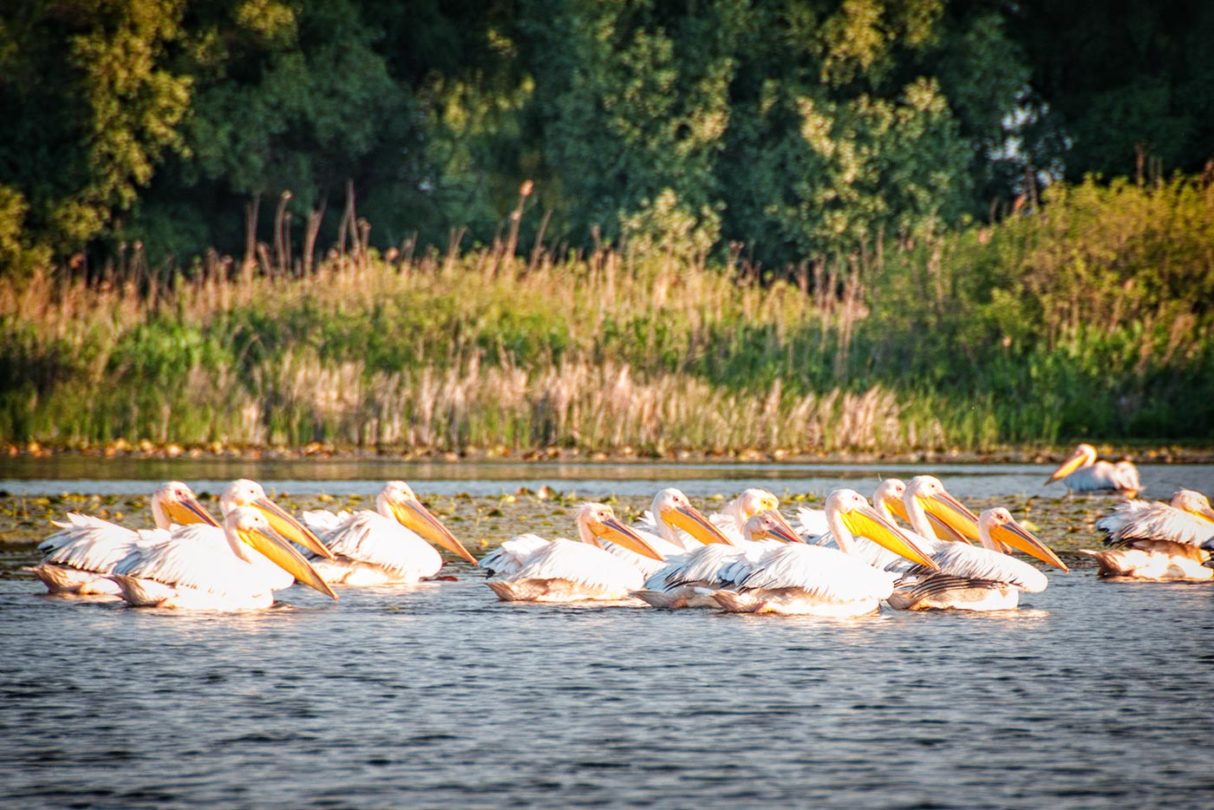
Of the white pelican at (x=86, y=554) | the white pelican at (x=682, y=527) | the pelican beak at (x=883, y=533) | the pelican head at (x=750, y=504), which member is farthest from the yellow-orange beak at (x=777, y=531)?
the white pelican at (x=86, y=554)

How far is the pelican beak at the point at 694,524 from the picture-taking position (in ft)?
37.7

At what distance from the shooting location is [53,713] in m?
7.02

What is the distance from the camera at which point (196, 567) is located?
980 centimetres

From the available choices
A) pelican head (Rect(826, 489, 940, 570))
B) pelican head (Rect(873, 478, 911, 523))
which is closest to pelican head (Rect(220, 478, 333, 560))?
pelican head (Rect(826, 489, 940, 570))

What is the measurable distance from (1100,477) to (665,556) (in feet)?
24.4

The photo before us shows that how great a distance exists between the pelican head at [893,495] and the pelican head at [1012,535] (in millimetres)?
558

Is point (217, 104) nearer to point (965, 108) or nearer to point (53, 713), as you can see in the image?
point (965, 108)

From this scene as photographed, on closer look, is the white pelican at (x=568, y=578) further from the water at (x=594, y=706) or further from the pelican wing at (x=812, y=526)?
the pelican wing at (x=812, y=526)

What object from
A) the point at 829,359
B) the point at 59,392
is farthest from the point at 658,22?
the point at 59,392

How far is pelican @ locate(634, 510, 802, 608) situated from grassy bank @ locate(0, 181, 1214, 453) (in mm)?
10991

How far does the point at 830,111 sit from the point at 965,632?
2604 centimetres

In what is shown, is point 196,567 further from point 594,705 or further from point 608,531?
point 594,705

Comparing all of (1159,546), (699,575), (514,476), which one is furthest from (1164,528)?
(514,476)

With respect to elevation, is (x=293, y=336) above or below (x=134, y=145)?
below
